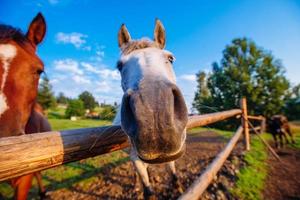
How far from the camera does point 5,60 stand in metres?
1.90

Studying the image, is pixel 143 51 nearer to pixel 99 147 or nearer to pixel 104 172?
pixel 99 147

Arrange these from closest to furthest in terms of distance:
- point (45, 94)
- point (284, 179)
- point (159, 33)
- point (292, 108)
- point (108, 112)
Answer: point (108, 112)
point (159, 33)
point (284, 179)
point (292, 108)
point (45, 94)

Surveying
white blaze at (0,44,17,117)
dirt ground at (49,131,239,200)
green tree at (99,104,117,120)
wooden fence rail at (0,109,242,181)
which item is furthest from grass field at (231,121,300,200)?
white blaze at (0,44,17,117)

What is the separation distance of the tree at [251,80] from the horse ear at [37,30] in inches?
1064

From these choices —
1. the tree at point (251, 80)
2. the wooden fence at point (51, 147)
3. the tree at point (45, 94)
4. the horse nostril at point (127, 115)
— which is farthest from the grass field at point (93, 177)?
the tree at point (45, 94)

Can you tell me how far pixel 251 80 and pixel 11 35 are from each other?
35481mm

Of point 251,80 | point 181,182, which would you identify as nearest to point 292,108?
point 251,80

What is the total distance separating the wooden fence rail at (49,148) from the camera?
94 centimetres

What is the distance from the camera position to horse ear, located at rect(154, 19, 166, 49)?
2515mm

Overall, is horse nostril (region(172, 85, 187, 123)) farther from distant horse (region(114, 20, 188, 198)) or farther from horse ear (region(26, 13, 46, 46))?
horse ear (region(26, 13, 46, 46))

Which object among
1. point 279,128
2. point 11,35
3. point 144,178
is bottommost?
point 144,178

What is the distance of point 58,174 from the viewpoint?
5660mm

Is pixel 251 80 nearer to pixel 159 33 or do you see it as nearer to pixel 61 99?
pixel 159 33

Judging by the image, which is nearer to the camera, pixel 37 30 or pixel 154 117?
pixel 154 117
